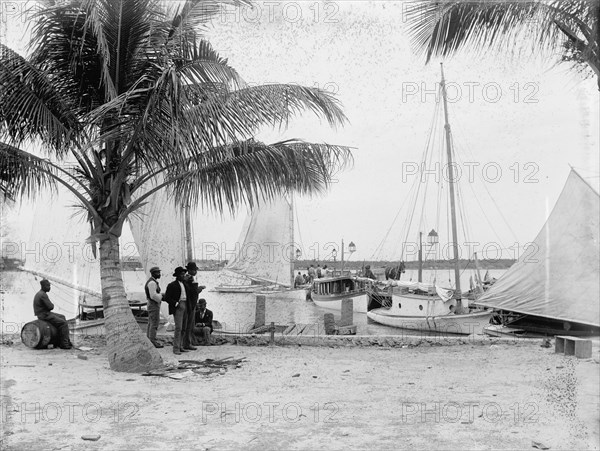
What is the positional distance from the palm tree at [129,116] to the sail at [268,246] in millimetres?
22660

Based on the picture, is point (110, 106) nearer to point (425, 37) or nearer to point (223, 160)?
point (223, 160)

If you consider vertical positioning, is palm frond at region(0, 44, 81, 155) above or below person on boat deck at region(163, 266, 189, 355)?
above

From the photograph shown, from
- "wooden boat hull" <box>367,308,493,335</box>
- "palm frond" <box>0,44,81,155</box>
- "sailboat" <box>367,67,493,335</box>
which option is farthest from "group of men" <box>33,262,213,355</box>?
"wooden boat hull" <box>367,308,493,335</box>

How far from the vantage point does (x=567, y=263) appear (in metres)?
13.8

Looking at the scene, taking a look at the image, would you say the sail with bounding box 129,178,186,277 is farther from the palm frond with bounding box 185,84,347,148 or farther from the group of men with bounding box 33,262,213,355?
the palm frond with bounding box 185,84,347,148

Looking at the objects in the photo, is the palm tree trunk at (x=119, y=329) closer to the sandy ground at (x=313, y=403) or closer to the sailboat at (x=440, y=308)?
the sandy ground at (x=313, y=403)

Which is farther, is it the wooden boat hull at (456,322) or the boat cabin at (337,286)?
the boat cabin at (337,286)

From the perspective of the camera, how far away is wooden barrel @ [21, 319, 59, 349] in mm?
10773

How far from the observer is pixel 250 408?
679 cm

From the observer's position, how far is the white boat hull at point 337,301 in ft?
133

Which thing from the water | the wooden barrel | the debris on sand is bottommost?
the water

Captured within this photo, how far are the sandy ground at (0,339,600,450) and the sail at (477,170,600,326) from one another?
12.0 ft

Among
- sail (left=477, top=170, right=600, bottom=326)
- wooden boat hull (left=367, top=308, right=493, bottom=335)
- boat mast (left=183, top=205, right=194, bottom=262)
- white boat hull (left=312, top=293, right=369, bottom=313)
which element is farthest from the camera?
white boat hull (left=312, top=293, right=369, bottom=313)

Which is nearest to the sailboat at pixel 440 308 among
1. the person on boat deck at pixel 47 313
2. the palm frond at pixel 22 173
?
the person on boat deck at pixel 47 313
